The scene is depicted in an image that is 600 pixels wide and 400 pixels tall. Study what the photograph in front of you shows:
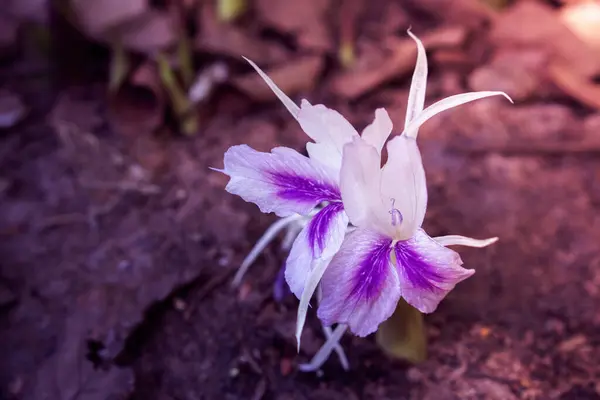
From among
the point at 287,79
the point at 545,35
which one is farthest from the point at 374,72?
the point at 545,35

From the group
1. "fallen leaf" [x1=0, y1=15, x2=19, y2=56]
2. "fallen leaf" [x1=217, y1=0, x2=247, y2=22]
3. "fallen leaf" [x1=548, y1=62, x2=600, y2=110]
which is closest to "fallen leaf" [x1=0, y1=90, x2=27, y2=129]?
"fallen leaf" [x1=0, y1=15, x2=19, y2=56]

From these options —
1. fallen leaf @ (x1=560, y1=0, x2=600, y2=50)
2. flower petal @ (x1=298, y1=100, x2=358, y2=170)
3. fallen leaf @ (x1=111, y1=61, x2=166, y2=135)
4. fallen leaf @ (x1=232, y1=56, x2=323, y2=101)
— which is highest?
flower petal @ (x1=298, y1=100, x2=358, y2=170)

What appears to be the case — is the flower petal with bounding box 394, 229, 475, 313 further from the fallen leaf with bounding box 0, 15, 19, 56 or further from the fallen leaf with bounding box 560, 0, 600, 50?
the fallen leaf with bounding box 0, 15, 19, 56

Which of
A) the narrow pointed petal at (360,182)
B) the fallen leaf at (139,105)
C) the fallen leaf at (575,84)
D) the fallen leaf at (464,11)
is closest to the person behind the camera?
the narrow pointed petal at (360,182)

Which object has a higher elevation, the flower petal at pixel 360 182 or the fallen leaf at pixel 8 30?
the flower petal at pixel 360 182

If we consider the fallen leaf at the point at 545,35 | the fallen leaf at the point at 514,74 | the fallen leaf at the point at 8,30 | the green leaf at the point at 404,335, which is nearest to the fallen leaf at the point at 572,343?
the green leaf at the point at 404,335

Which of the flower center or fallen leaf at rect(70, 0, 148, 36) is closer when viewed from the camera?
the flower center

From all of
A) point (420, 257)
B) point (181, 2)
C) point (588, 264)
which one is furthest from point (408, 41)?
point (420, 257)

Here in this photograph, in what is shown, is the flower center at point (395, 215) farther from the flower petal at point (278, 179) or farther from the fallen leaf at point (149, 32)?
the fallen leaf at point (149, 32)
